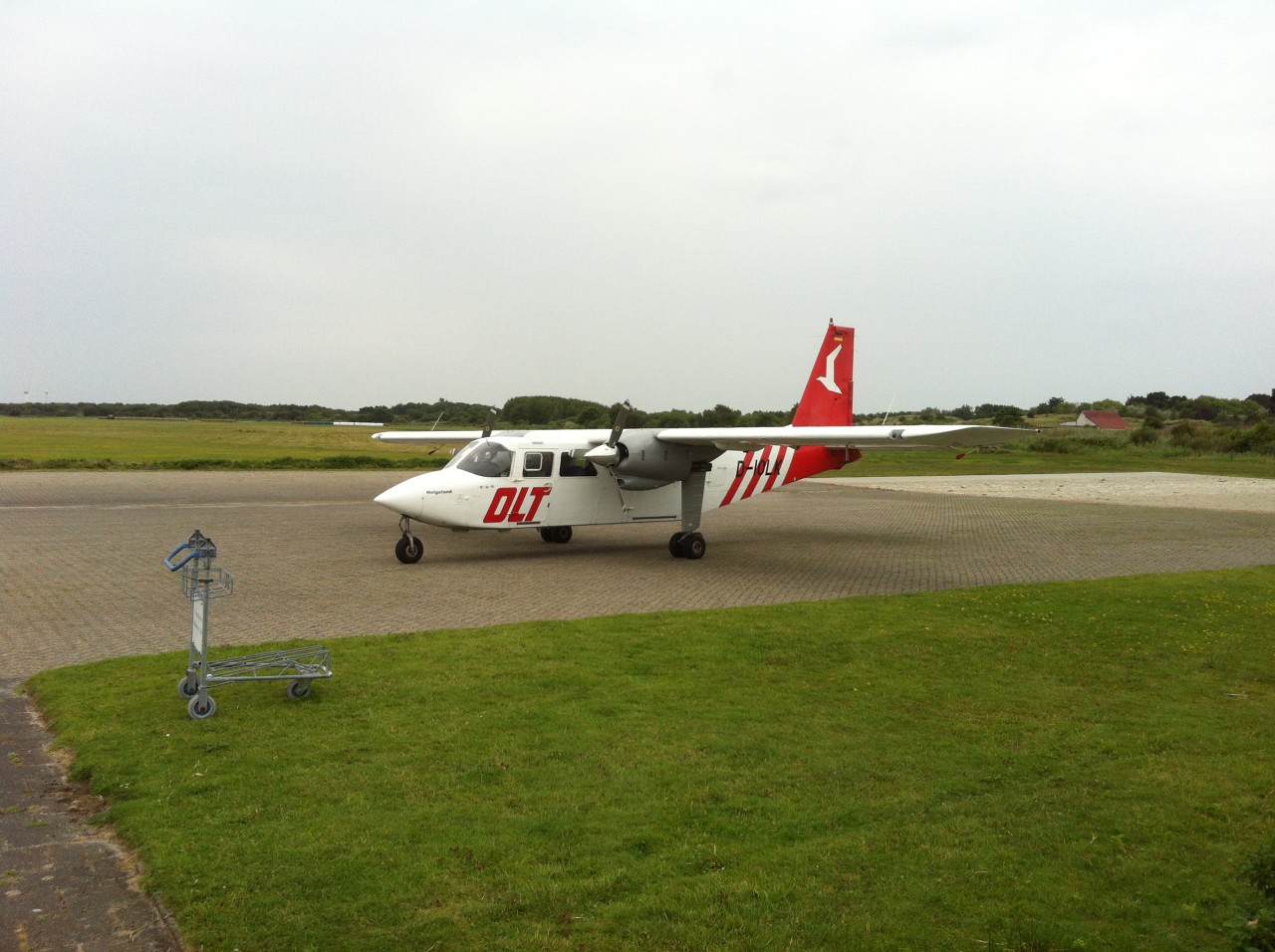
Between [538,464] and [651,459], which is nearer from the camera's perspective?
[538,464]

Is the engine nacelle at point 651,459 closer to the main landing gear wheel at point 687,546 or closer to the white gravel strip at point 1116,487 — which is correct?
the main landing gear wheel at point 687,546

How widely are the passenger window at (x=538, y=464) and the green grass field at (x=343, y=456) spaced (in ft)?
78.7

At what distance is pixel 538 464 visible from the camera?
61.8ft

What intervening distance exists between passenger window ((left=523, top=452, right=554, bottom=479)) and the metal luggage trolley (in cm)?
985

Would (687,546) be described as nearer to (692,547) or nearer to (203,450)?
(692,547)

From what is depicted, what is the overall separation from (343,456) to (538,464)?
3593cm

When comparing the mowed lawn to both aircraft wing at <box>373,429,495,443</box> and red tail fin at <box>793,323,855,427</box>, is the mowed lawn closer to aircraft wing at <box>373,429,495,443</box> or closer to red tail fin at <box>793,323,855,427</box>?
red tail fin at <box>793,323,855,427</box>

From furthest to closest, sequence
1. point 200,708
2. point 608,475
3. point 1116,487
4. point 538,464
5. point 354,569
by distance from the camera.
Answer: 1. point 1116,487
2. point 608,475
3. point 538,464
4. point 354,569
5. point 200,708

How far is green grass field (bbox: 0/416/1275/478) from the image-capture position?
46.8 m

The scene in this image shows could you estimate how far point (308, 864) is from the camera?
539 cm

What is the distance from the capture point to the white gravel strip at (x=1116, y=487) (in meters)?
34.5

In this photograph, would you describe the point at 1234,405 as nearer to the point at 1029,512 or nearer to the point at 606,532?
the point at 1029,512

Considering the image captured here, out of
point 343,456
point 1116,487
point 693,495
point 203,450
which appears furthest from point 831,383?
point 203,450

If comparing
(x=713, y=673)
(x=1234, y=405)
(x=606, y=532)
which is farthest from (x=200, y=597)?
(x=1234, y=405)
